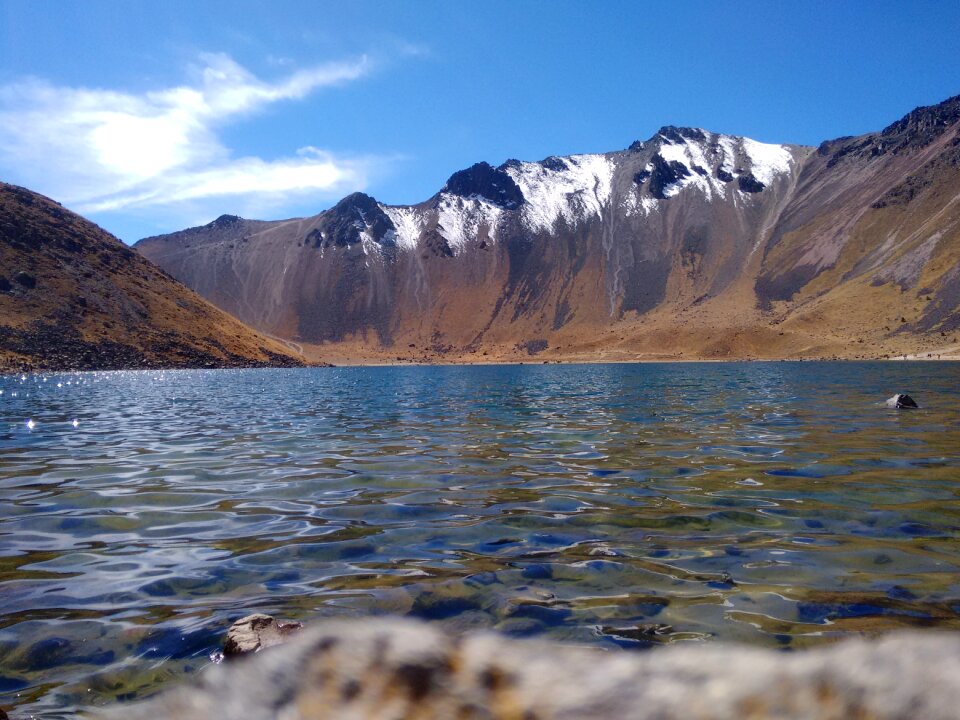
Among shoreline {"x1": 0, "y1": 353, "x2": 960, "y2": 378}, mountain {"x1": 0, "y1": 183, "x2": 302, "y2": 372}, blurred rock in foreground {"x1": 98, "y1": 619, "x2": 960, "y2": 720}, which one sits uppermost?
mountain {"x1": 0, "y1": 183, "x2": 302, "y2": 372}

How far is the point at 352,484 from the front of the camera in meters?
12.7

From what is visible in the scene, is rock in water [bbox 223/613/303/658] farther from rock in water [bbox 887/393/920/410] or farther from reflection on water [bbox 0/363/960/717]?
rock in water [bbox 887/393/920/410]

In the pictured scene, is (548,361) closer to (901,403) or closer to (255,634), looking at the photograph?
(901,403)

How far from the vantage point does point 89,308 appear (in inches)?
4419

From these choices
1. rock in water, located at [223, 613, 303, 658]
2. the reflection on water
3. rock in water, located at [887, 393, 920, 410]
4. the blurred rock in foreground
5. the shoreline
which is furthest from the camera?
the shoreline

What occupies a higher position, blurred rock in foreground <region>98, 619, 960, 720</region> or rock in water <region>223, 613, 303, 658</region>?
blurred rock in foreground <region>98, 619, 960, 720</region>

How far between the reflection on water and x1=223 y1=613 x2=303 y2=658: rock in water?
36cm

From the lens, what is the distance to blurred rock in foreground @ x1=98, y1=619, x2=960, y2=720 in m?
1.62

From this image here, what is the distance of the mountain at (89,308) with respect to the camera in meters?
102

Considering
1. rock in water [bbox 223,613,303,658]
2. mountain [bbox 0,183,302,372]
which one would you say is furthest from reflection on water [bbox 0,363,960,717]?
mountain [bbox 0,183,302,372]

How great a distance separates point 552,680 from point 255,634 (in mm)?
4014

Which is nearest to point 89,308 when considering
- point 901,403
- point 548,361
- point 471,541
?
point 548,361

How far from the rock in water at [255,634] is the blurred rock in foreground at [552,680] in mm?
3033

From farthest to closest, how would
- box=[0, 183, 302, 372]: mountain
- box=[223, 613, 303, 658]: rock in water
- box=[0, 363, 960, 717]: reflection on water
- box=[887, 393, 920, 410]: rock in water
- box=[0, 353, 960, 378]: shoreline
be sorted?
box=[0, 183, 302, 372]: mountain < box=[0, 353, 960, 378]: shoreline < box=[887, 393, 920, 410]: rock in water < box=[0, 363, 960, 717]: reflection on water < box=[223, 613, 303, 658]: rock in water
